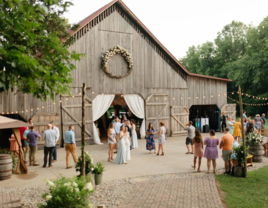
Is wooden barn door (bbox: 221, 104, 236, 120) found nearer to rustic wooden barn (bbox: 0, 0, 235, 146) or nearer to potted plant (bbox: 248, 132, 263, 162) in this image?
rustic wooden barn (bbox: 0, 0, 235, 146)

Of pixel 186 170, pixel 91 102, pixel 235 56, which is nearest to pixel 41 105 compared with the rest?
pixel 91 102

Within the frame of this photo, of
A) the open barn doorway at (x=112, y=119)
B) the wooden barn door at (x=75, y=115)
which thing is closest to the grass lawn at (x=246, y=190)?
the wooden barn door at (x=75, y=115)

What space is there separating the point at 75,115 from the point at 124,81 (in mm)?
3797

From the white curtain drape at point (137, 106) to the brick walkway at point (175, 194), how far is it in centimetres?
924

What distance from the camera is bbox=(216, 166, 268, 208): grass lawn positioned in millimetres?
6418

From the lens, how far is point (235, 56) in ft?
139

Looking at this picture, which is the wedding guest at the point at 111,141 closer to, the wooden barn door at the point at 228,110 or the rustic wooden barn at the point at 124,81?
the rustic wooden barn at the point at 124,81

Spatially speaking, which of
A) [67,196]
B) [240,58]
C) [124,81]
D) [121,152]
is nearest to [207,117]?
[124,81]

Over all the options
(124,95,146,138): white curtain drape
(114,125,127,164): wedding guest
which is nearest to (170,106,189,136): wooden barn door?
(124,95,146,138): white curtain drape

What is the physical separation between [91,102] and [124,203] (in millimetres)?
10133

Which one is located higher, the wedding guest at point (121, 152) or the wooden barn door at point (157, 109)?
the wooden barn door at point (157, 109)

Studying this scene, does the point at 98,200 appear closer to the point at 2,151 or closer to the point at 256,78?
the point at 2,151

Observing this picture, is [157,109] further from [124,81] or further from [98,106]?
[98,106]

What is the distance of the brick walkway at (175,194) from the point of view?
6301 mm
